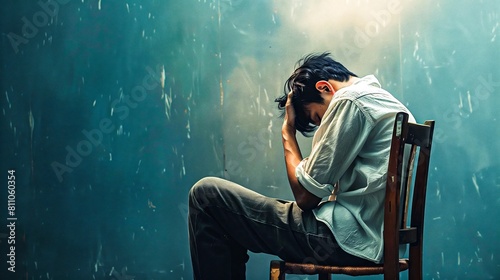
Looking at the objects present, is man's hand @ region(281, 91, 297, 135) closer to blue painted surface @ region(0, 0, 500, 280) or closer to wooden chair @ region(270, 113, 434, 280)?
wooden chair @ region(270, 113, 434, 280)

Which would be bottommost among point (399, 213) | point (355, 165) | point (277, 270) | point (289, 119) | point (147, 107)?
point (277, 270)

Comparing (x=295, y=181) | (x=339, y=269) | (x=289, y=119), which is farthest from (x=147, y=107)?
(x=339, y=269)

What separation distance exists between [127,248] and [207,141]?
0.61 metres

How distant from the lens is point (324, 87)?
1.63m

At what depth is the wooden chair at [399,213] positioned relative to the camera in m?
1.33

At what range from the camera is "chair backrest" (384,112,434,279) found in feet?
4.34

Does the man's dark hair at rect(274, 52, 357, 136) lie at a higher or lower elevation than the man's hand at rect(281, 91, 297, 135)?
higher

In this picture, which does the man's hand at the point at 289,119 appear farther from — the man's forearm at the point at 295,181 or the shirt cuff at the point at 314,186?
the shirt cuff at the point at 314,186

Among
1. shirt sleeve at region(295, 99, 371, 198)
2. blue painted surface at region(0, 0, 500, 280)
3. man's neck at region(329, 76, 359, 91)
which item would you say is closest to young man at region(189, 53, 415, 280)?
shirt sleeve at region(295, 99, 371, 198)

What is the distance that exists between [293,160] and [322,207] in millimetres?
163

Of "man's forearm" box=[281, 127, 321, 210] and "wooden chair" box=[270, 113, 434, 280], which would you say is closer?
"wooden chair" box=[270, 113, 434, 280]

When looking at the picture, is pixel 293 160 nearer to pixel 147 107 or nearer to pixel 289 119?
pixel 289 119

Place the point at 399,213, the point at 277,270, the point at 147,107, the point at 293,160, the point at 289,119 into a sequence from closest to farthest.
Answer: the point at 399,213, the point at 277,270, the point at 293,160, the point at 289,119, the point at 147,107

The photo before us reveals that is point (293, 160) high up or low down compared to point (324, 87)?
down
